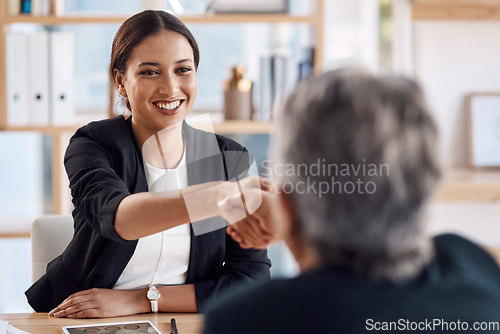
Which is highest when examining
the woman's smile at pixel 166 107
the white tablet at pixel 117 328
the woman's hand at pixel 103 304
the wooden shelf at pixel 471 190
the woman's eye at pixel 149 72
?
the woman's eye at pixel 149 72

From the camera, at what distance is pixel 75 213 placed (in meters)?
1.63

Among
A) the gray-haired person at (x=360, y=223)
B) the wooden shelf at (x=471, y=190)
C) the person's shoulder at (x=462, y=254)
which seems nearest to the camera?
the gray-haired person at (x=360, y=223)

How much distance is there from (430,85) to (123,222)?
6.24 ft

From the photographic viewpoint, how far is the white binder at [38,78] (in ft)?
8.45

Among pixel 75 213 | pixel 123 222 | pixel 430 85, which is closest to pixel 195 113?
pixel 430 85

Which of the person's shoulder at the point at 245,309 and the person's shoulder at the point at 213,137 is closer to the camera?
the person's shoulder at the point at 245,309

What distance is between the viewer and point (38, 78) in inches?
103

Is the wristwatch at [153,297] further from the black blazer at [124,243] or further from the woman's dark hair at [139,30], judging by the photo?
the woman's dark hair at [139,30]

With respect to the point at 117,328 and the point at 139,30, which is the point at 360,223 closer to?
the point at 117,328

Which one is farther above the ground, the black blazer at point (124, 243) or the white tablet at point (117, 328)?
the black blazer at point (124, 243)

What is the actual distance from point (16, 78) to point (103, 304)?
1536 millimetres

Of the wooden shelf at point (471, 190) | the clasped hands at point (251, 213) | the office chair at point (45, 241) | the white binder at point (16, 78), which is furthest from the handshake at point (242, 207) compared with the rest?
the white binder at point (16, 78)

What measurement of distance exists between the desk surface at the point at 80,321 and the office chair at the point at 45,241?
296mm

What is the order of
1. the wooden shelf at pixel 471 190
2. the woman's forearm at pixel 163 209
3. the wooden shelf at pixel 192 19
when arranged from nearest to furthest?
1. the woman's forearm at pixel 163 209
2. the wooden shelf at pixel 471 190
3. the wooden shelf at pixel 192 19
